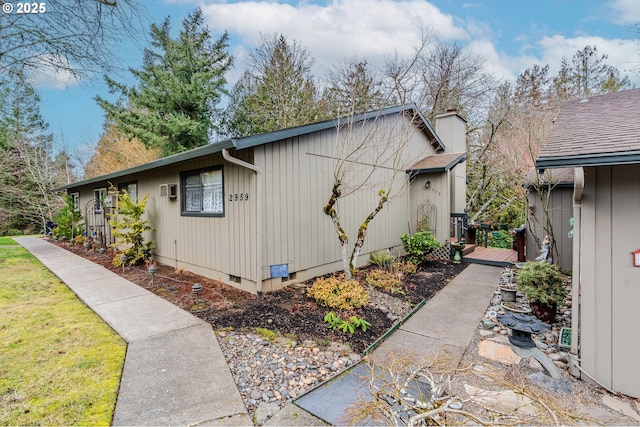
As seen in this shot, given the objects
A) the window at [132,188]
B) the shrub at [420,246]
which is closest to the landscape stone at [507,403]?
the shrub at [420,246]

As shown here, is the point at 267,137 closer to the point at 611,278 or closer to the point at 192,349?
the point at 192,349

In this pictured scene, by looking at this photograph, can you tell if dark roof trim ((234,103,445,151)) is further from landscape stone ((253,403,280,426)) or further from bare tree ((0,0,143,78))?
landscape stone ((253,403,280,426))

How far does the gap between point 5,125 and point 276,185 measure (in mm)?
20364

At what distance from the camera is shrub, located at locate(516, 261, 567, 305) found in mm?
4078

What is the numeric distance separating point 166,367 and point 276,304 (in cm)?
196

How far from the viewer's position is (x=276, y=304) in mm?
4676

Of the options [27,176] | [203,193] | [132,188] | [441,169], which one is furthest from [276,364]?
[27,176]

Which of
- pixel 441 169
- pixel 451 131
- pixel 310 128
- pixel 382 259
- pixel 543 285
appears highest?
pixel 451 131

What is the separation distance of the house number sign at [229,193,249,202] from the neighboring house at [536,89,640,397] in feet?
13.7

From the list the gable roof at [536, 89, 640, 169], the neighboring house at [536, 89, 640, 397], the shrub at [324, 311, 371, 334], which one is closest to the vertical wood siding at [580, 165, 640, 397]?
the neighboring house at [536, 89, 640, 397]

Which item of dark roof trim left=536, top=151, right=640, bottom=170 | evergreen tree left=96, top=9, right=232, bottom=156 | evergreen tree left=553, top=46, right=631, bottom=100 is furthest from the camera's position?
evergreen tree left=96, top=9, right=232, bottom=156

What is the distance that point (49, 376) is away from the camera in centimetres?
274

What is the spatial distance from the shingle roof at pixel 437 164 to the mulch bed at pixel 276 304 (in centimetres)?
268

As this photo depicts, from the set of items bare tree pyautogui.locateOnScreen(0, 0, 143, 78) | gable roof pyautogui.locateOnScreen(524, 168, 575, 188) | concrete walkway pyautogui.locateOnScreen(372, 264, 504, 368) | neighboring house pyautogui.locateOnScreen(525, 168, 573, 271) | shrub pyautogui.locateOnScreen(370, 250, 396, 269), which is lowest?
concrete walkway pyautogui.locateOnScreen(372, 264, 504, 368)
